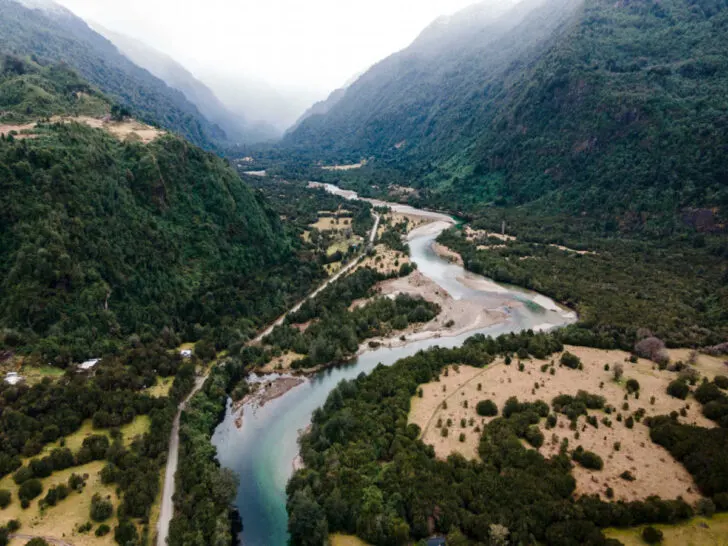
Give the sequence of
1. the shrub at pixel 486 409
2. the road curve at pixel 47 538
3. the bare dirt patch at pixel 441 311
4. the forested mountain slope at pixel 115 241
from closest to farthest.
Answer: the road curve at pixel 47 538
the shrub at pixel 486 409
the forested mountain slope at pixel 115 241
the bare dirt patch at pixel 441 311

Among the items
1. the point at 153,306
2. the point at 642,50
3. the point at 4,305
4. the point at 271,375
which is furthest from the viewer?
the point at 642,50

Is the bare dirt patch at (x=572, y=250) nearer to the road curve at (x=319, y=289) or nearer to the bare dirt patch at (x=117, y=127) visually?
the road curve at (x=319, y=289)

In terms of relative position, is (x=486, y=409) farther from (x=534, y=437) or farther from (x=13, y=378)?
(x=13, y=378)

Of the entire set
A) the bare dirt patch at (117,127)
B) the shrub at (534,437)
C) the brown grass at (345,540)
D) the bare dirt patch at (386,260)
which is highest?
the bare dirt patch at (117,127)

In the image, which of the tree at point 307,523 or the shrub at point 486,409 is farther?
the shrub at point 486,409

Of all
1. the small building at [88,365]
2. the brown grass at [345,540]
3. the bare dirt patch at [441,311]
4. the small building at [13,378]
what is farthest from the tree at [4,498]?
the bare dirt patch at [441,311]

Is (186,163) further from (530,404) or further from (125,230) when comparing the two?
(530,404)

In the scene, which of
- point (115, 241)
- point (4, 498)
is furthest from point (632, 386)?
point (115, 241)

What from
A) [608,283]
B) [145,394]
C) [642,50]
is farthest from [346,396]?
[642,50]

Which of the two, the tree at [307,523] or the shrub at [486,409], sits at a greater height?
the shrub at [486,409]
